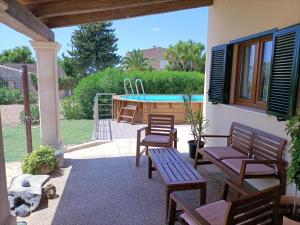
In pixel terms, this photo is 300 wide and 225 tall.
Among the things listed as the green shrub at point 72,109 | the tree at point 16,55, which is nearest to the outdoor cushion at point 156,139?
the green shrub at point 72,109

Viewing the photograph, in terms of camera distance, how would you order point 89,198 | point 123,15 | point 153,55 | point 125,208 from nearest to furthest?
1. point 125,208
2. point 89,198
3. point 123,15
4. point 153,55

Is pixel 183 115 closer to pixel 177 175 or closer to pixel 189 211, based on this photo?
pixel 177 175

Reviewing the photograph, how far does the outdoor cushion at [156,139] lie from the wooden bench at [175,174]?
0.53 m

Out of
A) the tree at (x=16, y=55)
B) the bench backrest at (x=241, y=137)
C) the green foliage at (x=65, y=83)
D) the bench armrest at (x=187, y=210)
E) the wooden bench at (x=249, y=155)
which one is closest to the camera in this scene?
the bench armrest at (x=187, y=210)

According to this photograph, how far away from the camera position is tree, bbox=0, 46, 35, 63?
2389 centimetres

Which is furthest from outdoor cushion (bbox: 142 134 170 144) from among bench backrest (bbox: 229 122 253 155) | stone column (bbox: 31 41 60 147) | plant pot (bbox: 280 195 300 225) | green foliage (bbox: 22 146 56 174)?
plant pot (bbox: 280 195 300 225)

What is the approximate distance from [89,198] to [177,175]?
4.02 ft

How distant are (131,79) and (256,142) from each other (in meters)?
8.20

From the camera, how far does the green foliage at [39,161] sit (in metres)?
3.72

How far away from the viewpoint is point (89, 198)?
10.3 ft

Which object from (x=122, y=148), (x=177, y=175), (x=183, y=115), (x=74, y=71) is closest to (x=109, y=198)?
(x=177, y=175)

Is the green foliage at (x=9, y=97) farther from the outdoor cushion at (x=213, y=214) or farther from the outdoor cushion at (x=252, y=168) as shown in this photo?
the outdoor cushion at (x=213, y=214)

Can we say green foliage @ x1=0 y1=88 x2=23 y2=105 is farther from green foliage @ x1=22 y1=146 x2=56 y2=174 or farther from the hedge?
green foliage @ x1=22 y1=146 x2=56 y2=174

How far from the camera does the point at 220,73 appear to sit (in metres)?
4.45
